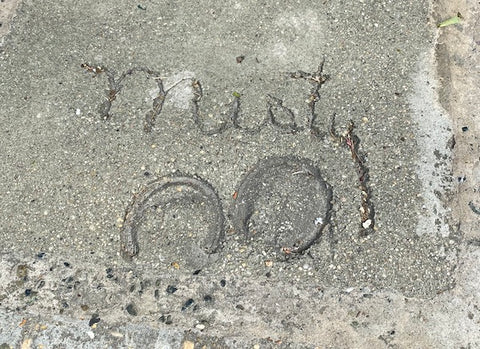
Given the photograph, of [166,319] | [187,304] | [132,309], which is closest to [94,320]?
[132,309]

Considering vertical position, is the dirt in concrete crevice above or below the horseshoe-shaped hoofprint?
above

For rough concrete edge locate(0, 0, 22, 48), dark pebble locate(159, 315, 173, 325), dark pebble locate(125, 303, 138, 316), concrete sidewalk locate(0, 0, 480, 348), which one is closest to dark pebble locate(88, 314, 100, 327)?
concrete sidewalk locate(0, 0, 480, 348)

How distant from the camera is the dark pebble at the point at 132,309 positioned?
8.31 feet

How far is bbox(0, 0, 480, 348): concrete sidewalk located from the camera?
2500mm

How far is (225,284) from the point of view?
2.54 metres

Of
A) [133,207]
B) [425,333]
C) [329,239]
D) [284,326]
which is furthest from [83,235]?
[425,333]

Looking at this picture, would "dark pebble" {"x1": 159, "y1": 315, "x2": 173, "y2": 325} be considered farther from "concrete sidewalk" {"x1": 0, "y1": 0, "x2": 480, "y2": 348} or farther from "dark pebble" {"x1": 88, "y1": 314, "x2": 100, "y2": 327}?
"dark pebble" {"x1": 88, "y1": 314, "x2": 100, "y2": 327}

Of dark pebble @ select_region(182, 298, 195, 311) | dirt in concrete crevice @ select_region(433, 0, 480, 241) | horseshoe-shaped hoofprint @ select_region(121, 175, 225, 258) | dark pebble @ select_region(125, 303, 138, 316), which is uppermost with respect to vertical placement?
dirt in concrete crevice @ select_region(433, 0, 480, 241)

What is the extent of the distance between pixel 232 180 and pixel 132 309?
0.93m

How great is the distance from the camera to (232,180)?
2.69m

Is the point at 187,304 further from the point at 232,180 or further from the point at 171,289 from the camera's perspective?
the point at 232,180

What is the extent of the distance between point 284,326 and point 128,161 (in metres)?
1.33

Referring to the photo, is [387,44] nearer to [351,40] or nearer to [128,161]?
[351,40]

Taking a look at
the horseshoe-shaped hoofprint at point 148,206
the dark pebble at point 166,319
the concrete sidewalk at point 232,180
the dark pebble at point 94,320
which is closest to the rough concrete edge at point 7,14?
the concrete sidewalk at point 232,180
